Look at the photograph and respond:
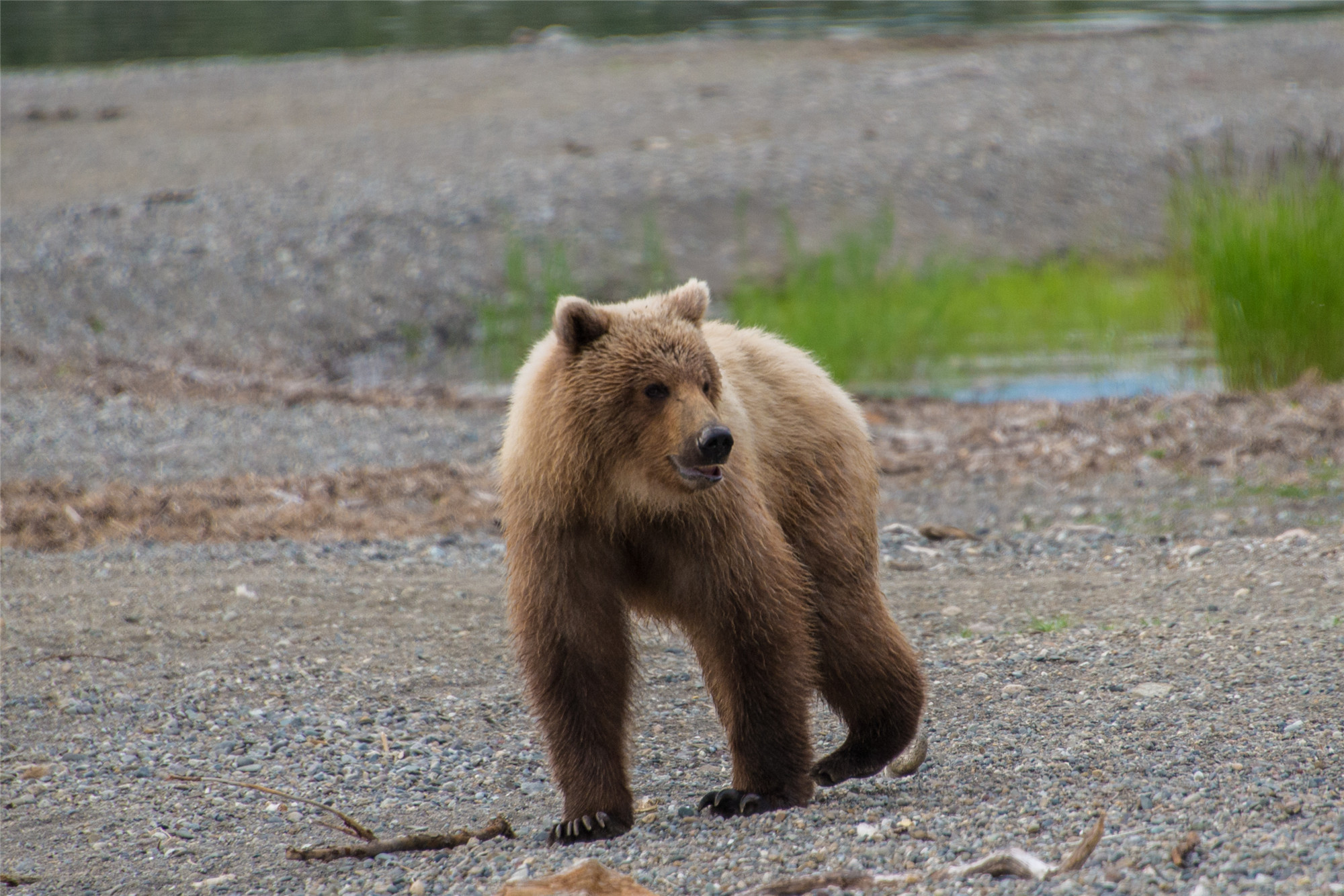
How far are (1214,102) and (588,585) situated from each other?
51.4ft

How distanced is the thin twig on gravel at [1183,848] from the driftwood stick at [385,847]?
1.86 metres

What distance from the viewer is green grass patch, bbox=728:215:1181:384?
1092 centimetres

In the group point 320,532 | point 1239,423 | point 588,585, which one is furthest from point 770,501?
point 1239,423

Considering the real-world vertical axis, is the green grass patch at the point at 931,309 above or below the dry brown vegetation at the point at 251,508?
above

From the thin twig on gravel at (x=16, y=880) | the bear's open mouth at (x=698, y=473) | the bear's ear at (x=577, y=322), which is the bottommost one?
the thin twig on gravel at (x=16, y=880)

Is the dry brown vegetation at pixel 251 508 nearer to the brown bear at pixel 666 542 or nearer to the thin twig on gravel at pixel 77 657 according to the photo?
the thin twig on gravel at pixel 77 657

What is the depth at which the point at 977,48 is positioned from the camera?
20.6 m

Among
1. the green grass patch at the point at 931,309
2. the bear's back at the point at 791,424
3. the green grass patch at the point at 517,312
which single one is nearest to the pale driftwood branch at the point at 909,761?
the bear's back at the point at 791,424

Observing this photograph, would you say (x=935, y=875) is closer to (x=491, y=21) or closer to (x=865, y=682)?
(x=865, y=682)

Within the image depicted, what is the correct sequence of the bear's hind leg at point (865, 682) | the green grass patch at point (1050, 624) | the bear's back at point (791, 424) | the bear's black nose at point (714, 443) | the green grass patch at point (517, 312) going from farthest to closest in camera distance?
1. the green grass patch at point (517, 312)
2. the green grass patch at point (1050, 624)
3. the bear's hind leg at point (865, 682)
4. the bear's back at point (791, 424)
5. the bear's black nose at point (714, 443)

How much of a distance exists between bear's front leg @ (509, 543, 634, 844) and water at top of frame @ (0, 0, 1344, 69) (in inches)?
780

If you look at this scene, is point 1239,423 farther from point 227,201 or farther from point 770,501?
point 227,201

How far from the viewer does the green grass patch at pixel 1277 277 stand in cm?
889

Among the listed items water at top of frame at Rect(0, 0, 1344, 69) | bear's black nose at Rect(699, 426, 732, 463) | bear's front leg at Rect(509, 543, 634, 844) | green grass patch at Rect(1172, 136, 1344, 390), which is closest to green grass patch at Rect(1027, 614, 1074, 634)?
bear's front leg at Rect(509, 543, 634, 844)
